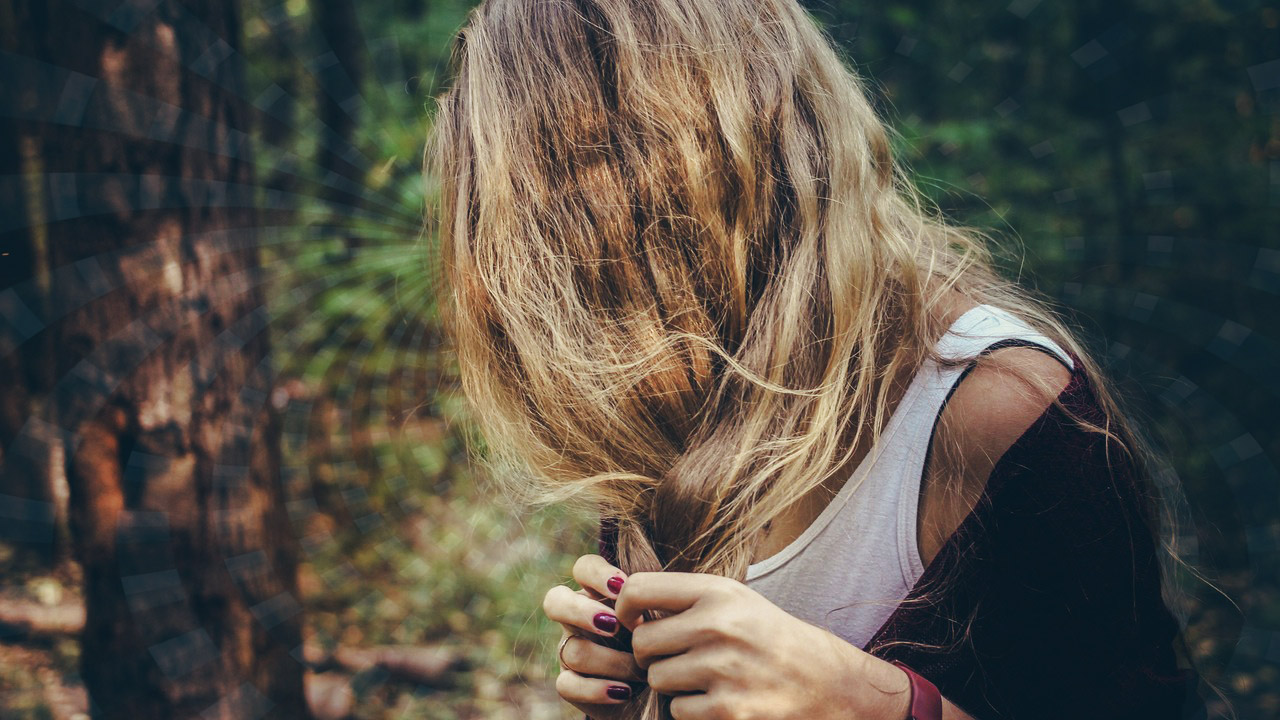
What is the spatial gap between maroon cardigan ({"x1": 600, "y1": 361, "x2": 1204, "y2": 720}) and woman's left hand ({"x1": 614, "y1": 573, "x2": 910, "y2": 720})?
0.29 ft

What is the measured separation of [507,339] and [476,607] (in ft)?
6.31

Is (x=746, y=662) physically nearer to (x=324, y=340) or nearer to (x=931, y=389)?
(x=931, y=389)

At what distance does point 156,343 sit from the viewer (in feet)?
4.00

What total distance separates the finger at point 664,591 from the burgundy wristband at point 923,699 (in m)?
0.18

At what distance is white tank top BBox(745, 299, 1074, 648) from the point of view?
61 centimetres

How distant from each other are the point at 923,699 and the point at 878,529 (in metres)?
0.14

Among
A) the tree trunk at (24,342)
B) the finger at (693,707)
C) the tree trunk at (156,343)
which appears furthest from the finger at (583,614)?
the tree trunk at (24,342)

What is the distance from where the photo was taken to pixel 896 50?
2168 millimetres

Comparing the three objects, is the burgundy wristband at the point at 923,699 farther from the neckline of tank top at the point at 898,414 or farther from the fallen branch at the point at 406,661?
the fallen branch at the point at 406,661

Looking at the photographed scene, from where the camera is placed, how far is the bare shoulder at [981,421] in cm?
57

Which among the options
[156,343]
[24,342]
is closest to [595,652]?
[156,343]

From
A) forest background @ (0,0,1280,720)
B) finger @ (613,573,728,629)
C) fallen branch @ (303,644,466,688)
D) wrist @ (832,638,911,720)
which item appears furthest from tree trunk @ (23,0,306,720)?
wrist @ (832,638,911,720)

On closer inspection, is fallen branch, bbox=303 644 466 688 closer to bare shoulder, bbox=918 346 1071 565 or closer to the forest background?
the forest background

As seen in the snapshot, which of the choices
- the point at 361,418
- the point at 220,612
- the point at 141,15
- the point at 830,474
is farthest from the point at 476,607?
the point at 830,474
